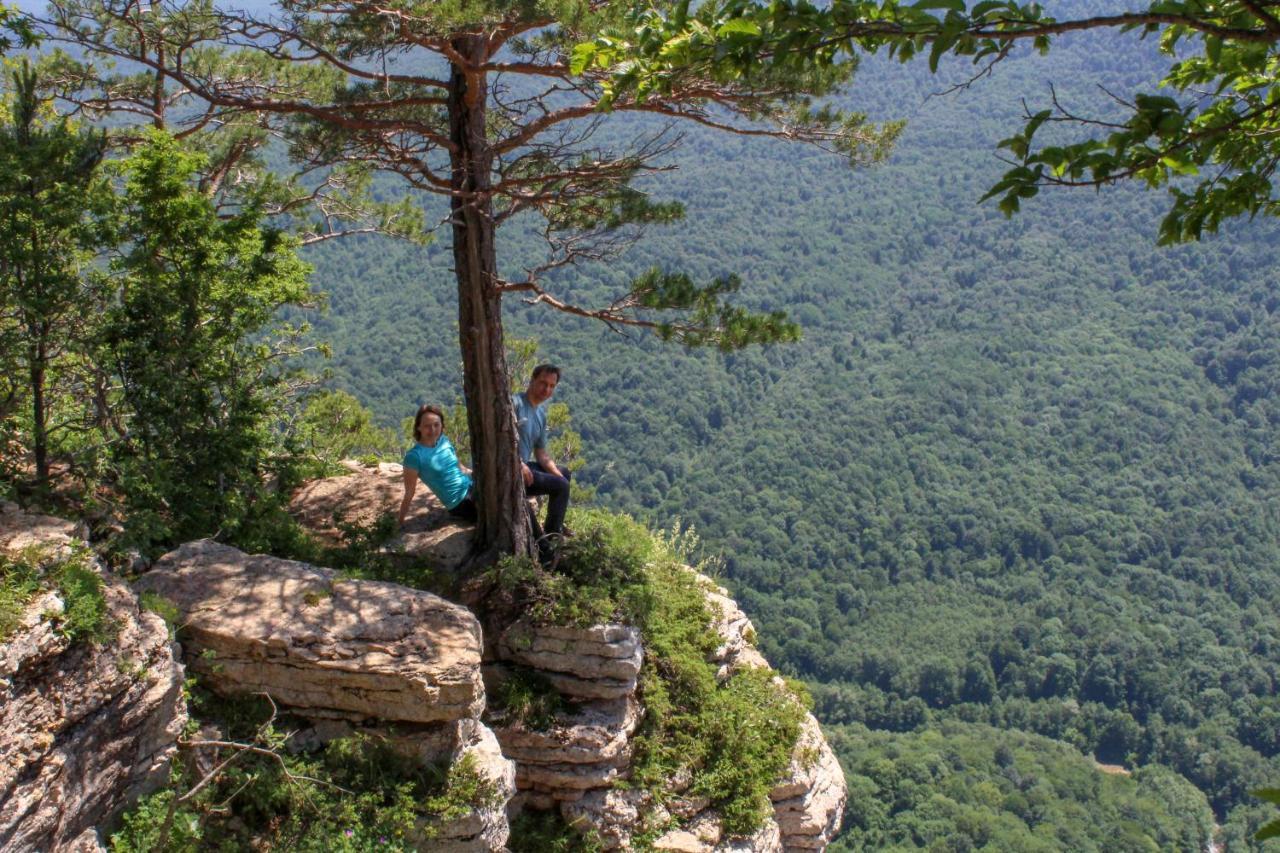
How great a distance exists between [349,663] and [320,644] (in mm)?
183

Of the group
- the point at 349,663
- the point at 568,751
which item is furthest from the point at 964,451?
the point at 349,663

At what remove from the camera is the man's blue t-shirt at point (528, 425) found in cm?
654

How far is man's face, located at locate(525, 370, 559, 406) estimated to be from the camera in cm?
652

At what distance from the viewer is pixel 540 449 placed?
671 centimetres

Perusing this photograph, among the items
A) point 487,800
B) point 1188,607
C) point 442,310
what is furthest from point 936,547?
point 487,800

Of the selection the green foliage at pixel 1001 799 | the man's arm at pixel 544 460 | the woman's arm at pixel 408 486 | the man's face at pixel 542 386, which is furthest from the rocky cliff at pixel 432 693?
the green foliage at pixel 1001 799

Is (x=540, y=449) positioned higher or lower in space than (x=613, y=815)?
higher

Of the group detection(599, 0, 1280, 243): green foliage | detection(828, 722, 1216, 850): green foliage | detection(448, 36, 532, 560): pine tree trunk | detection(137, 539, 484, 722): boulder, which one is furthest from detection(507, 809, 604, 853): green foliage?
detection(828, 722, 1216, 850): green foliage

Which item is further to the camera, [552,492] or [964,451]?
[964,451]

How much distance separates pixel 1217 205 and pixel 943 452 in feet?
222

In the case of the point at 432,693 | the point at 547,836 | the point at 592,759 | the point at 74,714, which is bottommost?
the point at 547,836

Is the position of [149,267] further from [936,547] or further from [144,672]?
[936,547]

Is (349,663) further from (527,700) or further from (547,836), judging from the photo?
(547,836)

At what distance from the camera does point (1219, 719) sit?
46125 mm
